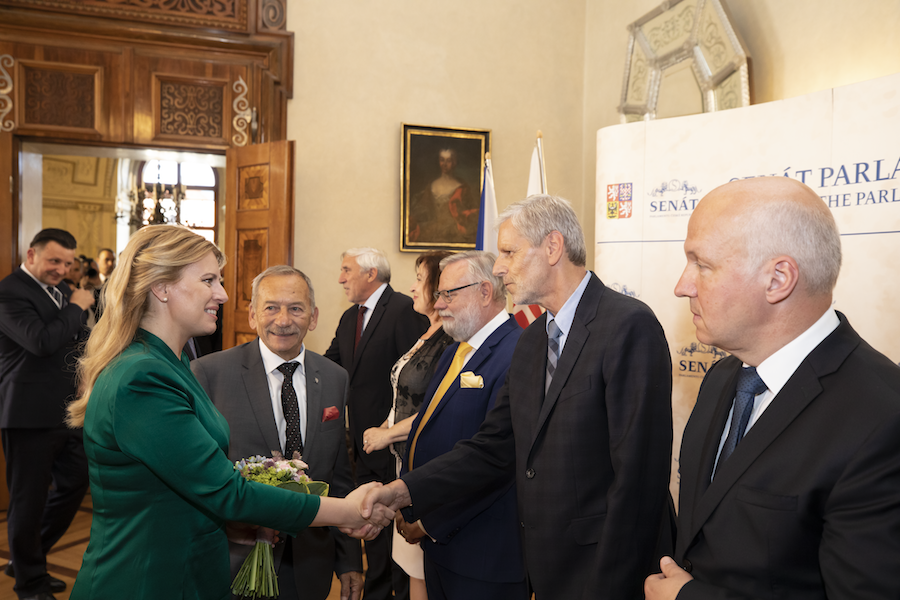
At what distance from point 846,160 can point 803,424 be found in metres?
2.46

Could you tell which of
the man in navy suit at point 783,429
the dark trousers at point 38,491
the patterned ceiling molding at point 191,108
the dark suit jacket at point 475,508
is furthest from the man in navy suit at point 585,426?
the patterned ceiling molding at point 191,108

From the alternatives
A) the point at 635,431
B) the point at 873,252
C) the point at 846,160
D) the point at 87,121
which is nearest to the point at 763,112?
the point at 846,160

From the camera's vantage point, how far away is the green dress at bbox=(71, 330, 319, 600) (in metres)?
1.60

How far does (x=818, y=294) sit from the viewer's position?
1252 mm

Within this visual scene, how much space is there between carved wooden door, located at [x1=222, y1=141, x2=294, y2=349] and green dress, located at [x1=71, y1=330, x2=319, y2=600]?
13.2 feet

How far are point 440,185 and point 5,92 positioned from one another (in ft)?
13.2

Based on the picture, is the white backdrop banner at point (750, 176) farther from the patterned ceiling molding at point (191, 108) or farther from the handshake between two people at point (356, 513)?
the patterned ceiling molding at point (191, 108)

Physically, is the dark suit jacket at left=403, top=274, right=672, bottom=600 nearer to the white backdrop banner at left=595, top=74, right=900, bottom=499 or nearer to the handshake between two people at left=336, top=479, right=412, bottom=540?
the handshake between two people at left=336, top=479, right=412, bottom=540

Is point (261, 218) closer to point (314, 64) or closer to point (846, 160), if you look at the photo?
A: point (314, 64)

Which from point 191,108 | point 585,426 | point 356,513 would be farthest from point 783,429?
point 191,108

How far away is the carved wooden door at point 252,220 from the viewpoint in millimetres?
5711

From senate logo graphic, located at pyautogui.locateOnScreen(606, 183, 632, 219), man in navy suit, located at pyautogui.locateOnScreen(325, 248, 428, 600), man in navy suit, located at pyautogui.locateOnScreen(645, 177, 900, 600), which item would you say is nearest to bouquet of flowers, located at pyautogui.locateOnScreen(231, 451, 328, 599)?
man in navy suit, located at pyautogui.locateOnScreen(645, 177, 900, 600)

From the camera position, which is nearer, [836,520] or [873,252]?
[836,520]

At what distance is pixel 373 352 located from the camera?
440cm
